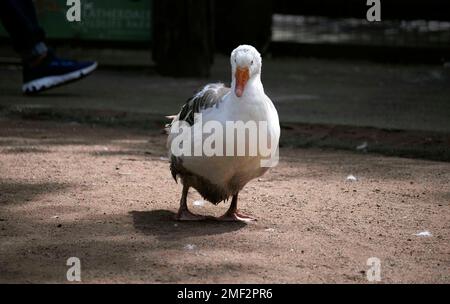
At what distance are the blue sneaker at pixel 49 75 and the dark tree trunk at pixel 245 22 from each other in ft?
14.2

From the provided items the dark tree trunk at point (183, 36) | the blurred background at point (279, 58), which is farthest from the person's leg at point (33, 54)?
the dark tree trunk at point (183, 36)

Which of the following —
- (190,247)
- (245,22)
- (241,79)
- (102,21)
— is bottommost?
(190,247)

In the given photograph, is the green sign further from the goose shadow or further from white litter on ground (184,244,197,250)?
white litter on ground (184,244,197,250)

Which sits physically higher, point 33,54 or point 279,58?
point 33,54

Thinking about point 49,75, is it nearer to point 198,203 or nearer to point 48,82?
point 48,82

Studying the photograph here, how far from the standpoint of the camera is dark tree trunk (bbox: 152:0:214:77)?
11.3 metres

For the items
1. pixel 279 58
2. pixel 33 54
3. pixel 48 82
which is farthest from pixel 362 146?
pixel 279 58

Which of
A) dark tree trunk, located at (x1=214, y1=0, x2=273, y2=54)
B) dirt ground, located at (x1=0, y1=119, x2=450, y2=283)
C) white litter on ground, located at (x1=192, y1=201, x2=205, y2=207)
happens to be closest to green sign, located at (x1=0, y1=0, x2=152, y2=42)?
dark tree trunk, located at (x1=214, y1=0, x2=273, y2=54)

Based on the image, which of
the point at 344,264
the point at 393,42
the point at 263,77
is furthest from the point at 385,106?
the point at 344,264

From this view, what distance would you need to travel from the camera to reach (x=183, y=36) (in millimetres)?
11477

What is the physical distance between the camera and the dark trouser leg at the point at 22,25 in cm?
927

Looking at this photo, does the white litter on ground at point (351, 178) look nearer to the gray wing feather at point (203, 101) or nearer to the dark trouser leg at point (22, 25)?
the gray wing feather at point (203, 101)

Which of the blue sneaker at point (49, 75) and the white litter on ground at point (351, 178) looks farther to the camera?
the blue sneaker at point (49, 75)

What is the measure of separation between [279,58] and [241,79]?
9115 millimetres
